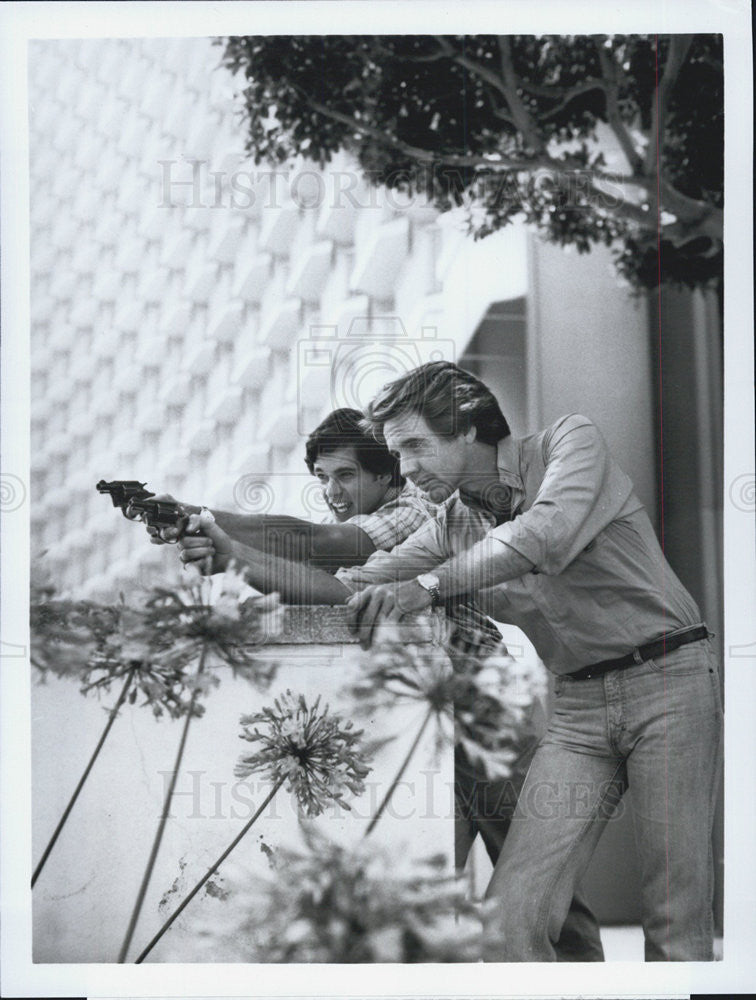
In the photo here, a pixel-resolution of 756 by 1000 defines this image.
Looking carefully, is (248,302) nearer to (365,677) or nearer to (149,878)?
(365,677)

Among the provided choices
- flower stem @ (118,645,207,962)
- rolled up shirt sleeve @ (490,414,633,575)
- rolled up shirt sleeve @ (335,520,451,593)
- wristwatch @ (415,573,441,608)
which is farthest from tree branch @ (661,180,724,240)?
flower stem @ (118,645,207,962)

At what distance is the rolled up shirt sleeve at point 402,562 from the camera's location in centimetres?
336

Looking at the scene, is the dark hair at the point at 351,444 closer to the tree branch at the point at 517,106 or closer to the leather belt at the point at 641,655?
the leather belt at the point at 641,655

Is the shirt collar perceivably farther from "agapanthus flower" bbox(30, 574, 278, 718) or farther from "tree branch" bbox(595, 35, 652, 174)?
"tree branch" bbox(595, 35, 652, 174)

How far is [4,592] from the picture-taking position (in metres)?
3.46

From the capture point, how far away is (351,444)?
3414 millimetres

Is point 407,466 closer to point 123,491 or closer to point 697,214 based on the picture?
point 123,491

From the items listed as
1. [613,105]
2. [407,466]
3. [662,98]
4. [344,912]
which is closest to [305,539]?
[407,466]

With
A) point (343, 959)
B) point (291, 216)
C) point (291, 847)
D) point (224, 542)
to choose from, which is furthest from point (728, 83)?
point (343, 959)

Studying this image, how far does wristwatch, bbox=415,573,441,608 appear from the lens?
11.0 feet

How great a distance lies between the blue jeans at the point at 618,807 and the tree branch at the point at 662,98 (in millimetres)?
1481

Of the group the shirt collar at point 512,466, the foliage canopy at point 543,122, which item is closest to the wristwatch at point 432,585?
the shirt collar at point 512,466

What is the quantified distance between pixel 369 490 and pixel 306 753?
0.81 metres

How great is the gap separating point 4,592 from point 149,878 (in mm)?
969
